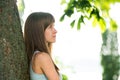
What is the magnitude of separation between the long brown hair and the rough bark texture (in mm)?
228

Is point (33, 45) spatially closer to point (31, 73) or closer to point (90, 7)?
point (31, 73)

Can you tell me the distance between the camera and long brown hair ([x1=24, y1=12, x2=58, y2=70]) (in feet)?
11.1

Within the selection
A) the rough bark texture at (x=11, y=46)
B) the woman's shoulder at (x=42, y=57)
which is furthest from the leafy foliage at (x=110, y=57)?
the rough bark texture at (x=11, y=46)

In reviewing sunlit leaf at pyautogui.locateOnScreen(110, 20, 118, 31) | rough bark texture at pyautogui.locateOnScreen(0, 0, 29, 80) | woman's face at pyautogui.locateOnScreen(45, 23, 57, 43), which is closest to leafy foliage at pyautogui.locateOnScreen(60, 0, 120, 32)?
sunlit leaf at pyautogui.locateOnScreen(110, 20, 118, 31)

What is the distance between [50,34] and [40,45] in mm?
138

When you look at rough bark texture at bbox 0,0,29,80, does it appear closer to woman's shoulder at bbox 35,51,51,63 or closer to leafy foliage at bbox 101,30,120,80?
woman's shoulder at bbox 35,51,51,63

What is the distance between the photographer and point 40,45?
3.38 meters

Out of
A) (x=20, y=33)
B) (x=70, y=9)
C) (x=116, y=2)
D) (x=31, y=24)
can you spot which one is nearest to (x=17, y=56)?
(x=20, y=33)

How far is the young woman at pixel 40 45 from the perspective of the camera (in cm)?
330

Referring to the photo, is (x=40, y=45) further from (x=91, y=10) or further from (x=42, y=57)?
(x=91, y=10)

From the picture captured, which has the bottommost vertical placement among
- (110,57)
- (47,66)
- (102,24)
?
(110,57)

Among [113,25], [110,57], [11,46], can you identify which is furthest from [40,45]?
[110,57]

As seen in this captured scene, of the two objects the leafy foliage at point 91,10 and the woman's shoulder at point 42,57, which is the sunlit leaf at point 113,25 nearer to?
the leafy foliage at point 91,10

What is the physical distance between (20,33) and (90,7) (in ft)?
4.09
